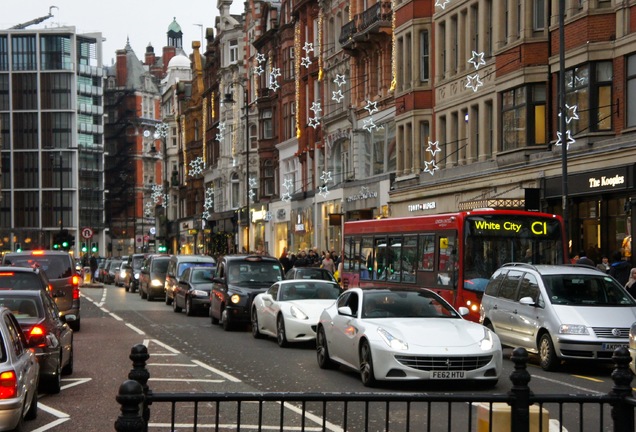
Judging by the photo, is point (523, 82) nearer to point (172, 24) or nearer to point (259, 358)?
point (259, 358)

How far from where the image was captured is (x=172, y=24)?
19962cm

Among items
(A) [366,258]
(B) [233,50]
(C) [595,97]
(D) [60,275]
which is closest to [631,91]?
(C) [595,97]

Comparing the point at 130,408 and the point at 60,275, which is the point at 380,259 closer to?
the point at 60,275

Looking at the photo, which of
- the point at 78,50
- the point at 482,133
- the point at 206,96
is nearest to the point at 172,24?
the point at 78,50

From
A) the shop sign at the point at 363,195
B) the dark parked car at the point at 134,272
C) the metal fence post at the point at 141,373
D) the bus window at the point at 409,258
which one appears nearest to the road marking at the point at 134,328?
the bus window at the point at 409,258

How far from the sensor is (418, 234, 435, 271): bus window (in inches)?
1112

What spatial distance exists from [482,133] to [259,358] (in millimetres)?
22499

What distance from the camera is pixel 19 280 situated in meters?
21.6

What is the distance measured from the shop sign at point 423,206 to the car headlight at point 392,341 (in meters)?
29.6

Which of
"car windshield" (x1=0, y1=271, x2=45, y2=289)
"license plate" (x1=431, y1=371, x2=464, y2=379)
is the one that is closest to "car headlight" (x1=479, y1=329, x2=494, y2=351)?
"license plate" (x1=431, y1=371, x2=464, y2=379)

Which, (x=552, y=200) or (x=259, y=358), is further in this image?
(x=552, y=200)

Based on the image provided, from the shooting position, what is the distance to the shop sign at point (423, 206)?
45.9m

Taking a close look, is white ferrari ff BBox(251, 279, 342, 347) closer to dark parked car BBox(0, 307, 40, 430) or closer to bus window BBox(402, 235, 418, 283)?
bus window BBox(402, 235, 418, 283)

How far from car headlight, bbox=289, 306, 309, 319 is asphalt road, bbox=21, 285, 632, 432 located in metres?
0.61
